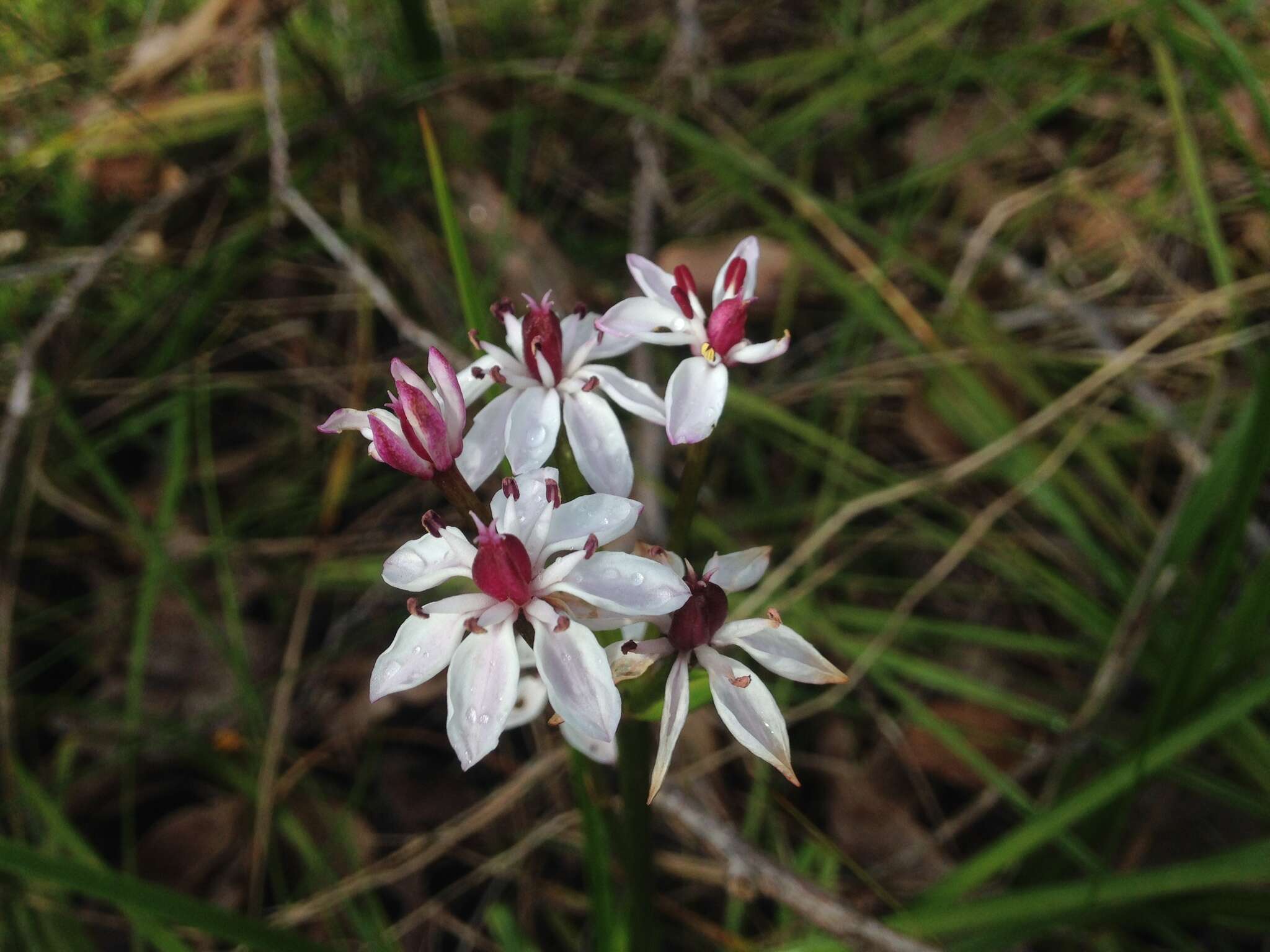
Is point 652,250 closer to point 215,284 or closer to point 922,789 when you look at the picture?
point 215,284

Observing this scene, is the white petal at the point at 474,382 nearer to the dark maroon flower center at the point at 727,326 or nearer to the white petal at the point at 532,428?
the white petal at the point at 532,428

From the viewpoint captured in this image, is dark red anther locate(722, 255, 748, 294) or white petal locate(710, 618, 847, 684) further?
dark red anther locate(722, 255, 748, 294)

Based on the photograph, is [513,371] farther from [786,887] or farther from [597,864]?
[786,887]

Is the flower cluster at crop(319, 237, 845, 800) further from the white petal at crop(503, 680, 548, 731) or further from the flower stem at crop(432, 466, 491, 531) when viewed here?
the white petal at crop(503, 680, 548, 731)

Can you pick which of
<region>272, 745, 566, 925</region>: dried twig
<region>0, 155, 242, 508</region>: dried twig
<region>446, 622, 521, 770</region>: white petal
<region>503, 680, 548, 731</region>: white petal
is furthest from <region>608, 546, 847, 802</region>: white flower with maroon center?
<region>0, 155, 242, 508</region>: dried twig

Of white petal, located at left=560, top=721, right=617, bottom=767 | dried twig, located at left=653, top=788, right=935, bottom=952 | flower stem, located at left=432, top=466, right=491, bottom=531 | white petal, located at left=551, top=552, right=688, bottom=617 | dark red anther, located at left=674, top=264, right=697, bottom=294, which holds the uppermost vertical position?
dark red anther, located at left=674, top=264, right=697, bottom=294

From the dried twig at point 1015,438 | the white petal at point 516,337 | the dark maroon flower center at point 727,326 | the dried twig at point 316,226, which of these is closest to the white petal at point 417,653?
the white petal at point 516,337
